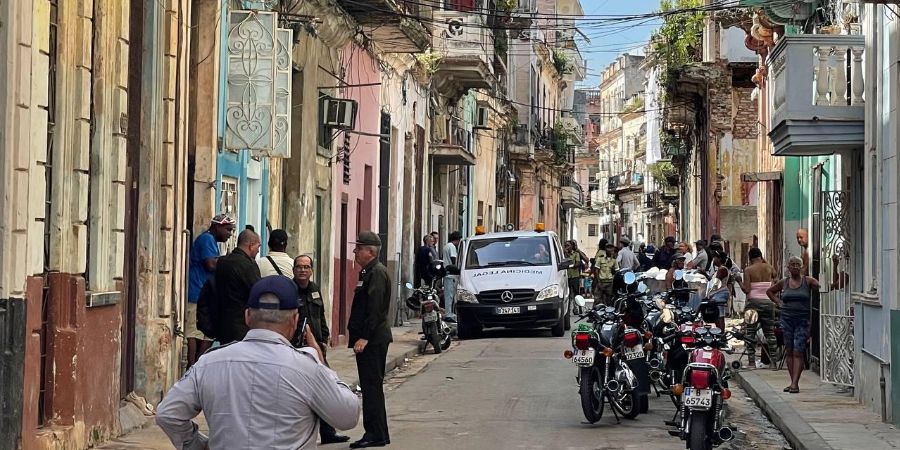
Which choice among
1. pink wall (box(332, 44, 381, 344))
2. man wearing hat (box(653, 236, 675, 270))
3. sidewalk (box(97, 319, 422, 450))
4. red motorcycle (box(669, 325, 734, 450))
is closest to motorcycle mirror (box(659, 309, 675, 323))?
red motorcycle (box(669, 325, 734, 450))

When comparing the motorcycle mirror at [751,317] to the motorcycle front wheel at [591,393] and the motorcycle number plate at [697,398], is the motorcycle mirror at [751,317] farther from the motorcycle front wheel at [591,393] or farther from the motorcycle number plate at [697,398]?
the motorcycle number plate at [697,398]

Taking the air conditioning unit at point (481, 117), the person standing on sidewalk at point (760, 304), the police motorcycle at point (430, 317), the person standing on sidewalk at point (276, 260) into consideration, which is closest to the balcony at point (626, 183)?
the air conditioning unit at point (481, 117)

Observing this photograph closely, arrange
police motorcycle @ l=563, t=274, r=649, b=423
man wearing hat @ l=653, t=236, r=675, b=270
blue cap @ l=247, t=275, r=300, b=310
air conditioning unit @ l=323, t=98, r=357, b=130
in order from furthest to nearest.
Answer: man wearing hat @ l=653, t=236, r=675, b=270 < air conditioning unit @ l=323, t=98, r=357, b=130 < police motorcycle @ l=563, t=274, r=649, b=423 < blue cap @ l=247, t=275, r=300, b=310

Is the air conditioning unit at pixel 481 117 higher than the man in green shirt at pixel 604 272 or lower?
higher

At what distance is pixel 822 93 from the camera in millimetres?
16344

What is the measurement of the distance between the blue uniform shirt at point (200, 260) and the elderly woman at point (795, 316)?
658 cm

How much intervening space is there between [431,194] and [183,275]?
863 inches

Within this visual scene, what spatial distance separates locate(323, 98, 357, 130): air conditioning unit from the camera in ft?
74.5

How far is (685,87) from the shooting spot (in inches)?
1769

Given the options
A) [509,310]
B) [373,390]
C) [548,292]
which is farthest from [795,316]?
[509,310]

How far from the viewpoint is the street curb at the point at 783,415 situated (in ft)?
41.5

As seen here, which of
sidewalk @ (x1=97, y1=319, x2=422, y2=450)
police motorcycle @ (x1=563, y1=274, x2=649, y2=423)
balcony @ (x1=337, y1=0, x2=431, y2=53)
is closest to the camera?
sidewalk @ (x1=97, y1=319, x2=422, y2=450)

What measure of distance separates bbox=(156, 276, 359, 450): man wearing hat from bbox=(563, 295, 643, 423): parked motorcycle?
836 centimetres

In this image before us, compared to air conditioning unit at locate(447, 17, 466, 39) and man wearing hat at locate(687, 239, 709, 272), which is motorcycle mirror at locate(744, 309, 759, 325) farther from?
air conditioning unit at locate(447, 17, 466, 39)
